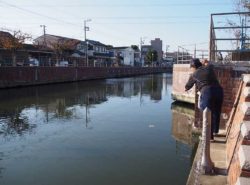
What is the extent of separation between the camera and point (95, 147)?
423 inches

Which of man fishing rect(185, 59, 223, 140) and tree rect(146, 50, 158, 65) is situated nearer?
man fishing rect(185, 59, 223, 140)

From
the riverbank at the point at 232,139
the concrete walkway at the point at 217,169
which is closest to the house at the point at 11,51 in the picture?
the riverbank at the point at 232,139

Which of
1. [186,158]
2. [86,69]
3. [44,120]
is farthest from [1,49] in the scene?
[186,158]

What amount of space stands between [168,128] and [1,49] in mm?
35497

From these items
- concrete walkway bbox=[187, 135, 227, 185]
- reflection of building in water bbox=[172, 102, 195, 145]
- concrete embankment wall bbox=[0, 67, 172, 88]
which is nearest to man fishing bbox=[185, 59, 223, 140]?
concrete walkway bbox=[187, 135, 227, 185]

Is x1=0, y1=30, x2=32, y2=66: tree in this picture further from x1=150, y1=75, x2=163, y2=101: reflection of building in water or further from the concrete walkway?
the concrete walkway

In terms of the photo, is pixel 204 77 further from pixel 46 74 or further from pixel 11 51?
pixel 11 51

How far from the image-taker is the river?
8125 mm

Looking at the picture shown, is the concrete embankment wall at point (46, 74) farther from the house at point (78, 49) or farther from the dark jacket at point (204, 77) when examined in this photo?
the dark jacket at point (204, 77)

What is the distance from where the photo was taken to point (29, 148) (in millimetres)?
10695

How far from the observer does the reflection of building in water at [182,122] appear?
490 inches

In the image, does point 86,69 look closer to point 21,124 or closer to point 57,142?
point 21,124

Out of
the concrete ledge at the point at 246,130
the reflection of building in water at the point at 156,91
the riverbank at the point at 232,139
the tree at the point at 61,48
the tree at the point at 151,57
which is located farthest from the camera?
the tree at the point at 151,57

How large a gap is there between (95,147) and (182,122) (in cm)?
612
